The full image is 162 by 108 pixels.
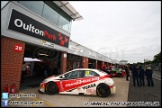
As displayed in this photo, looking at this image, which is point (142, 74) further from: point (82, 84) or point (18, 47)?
point (18, 47)

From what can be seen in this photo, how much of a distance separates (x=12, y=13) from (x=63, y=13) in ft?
16.5

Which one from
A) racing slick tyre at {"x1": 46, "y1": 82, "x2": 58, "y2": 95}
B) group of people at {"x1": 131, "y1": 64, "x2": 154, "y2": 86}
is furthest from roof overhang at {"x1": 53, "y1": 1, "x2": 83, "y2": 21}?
group of people at {"x1": 131, "y1": 64, "x2": 154, "y2": 86}

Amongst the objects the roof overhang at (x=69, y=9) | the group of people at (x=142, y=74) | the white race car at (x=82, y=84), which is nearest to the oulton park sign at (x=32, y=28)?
the roof overhang at (x=69, y=9)

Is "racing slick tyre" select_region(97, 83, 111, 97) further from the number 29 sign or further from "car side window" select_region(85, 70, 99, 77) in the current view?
the number 29 sign

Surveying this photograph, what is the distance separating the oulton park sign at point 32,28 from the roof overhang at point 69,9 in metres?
2.34

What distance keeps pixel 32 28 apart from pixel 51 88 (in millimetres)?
4058

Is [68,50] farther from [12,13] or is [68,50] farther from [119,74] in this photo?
[119,74]

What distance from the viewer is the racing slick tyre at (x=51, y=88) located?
5665mm

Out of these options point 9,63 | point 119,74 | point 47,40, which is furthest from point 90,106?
point 119,74

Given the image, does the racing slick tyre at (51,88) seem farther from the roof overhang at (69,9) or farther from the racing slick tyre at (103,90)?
the roof overhang at (69,9)

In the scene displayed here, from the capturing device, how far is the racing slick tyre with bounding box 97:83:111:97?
5.27 metres

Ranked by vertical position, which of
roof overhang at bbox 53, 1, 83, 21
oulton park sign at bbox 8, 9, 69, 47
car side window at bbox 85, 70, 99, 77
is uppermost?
roof overhang at bbox 53, 1, 83, 21

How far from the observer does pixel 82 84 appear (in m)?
5.57

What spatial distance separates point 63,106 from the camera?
4.06 metres
